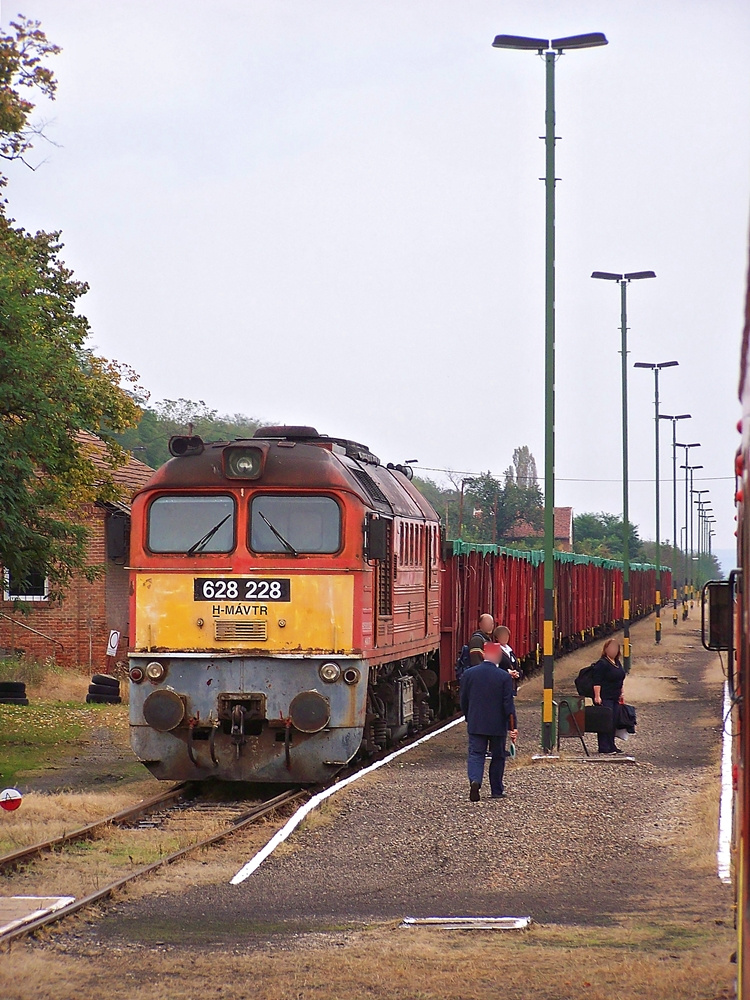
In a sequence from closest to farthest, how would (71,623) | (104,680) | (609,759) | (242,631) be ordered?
(242,631) → (609,759) → (104,680) → (71,623)

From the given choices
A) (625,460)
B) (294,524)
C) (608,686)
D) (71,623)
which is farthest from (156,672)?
(625,460)

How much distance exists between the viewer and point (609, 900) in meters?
9.66

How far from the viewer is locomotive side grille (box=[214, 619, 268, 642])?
47.0 ft

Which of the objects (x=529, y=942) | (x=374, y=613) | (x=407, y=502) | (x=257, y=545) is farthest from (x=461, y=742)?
(x=529, y=942)

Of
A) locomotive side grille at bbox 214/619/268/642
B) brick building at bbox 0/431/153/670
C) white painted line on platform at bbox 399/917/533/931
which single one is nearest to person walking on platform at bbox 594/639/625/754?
locomotive side grille at bbox 214/619/268/642

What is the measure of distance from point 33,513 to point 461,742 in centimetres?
651

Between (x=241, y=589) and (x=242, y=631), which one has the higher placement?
(x=241, y=589)

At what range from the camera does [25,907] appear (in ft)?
30.3

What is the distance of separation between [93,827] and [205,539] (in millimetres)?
3642

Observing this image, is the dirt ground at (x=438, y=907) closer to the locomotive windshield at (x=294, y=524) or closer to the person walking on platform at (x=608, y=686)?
the person walking on platform at (x=608, y=686)

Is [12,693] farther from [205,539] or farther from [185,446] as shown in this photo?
[205,539]

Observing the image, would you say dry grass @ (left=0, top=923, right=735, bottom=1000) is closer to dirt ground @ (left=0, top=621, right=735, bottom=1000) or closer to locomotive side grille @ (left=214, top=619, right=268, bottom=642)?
dirt ground @ (left=0, top=621, right=735, bottom=1000)

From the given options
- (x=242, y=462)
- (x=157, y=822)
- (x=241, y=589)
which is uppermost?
(x=242, y=462)

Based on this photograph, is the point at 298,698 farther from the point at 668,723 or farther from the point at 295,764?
the point at 668,723
